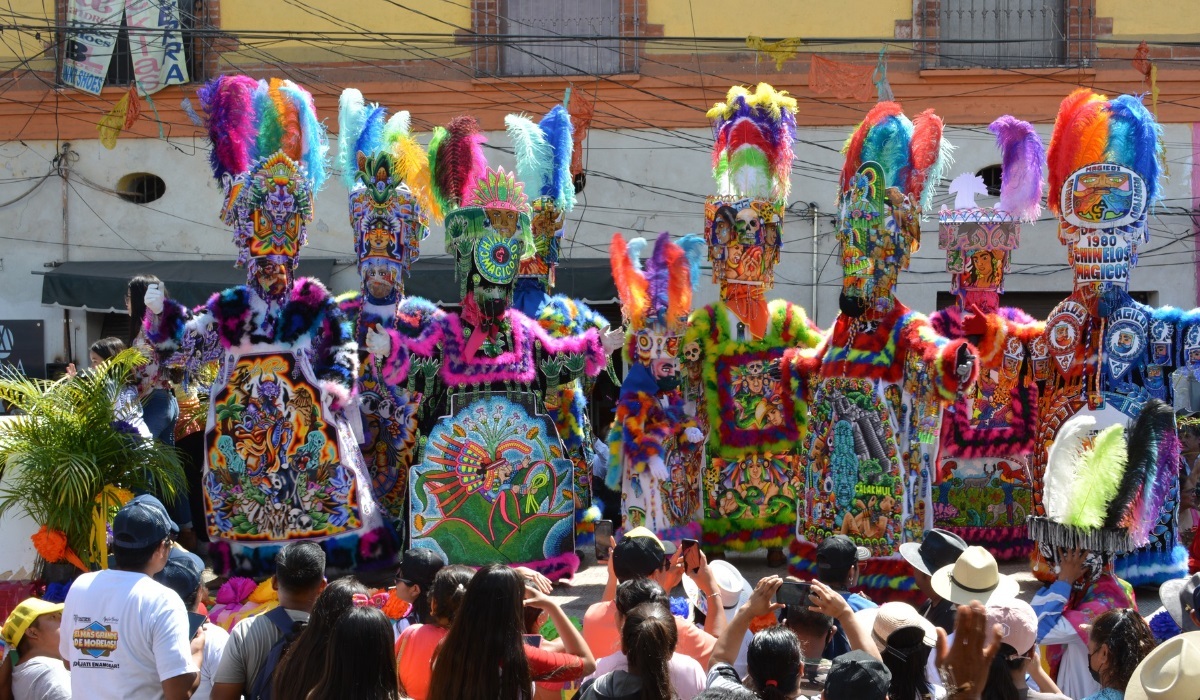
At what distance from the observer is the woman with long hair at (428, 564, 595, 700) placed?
361 cm

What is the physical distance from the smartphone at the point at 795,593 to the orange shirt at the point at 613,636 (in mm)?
303

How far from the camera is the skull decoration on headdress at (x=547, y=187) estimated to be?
338 inches

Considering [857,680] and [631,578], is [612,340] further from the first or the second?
[857,680]

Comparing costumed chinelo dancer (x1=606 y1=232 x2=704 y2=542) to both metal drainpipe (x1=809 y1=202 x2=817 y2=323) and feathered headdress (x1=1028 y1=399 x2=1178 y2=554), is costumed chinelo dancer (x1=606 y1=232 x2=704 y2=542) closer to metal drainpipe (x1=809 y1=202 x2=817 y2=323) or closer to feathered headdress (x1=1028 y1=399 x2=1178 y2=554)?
feathered headdress (x1=1028 y1=399 x2=1178 y2=554)

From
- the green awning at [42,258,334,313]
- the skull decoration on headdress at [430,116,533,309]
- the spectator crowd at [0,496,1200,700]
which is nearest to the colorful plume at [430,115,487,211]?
the skull decoration on headdress at [430,116,533,309]

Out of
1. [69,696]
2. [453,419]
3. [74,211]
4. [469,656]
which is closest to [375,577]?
[453,419]

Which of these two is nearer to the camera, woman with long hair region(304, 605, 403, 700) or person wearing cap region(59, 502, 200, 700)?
woman with long hair region(304, 605, 403, 700)

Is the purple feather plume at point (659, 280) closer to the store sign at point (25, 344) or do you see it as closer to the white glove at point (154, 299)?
the white glove at point (154, 299)

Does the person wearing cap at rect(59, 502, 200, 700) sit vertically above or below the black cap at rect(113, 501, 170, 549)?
below

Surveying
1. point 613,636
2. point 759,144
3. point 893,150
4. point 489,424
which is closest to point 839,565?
point 613,636

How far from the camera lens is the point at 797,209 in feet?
45.1

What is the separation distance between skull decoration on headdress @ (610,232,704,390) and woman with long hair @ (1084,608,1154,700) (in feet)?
12.7

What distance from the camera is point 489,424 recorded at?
7.23 metres

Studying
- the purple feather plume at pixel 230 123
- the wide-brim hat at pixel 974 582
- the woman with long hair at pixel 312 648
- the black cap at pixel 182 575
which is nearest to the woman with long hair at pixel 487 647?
the woman with long hair at pixel 312 648
